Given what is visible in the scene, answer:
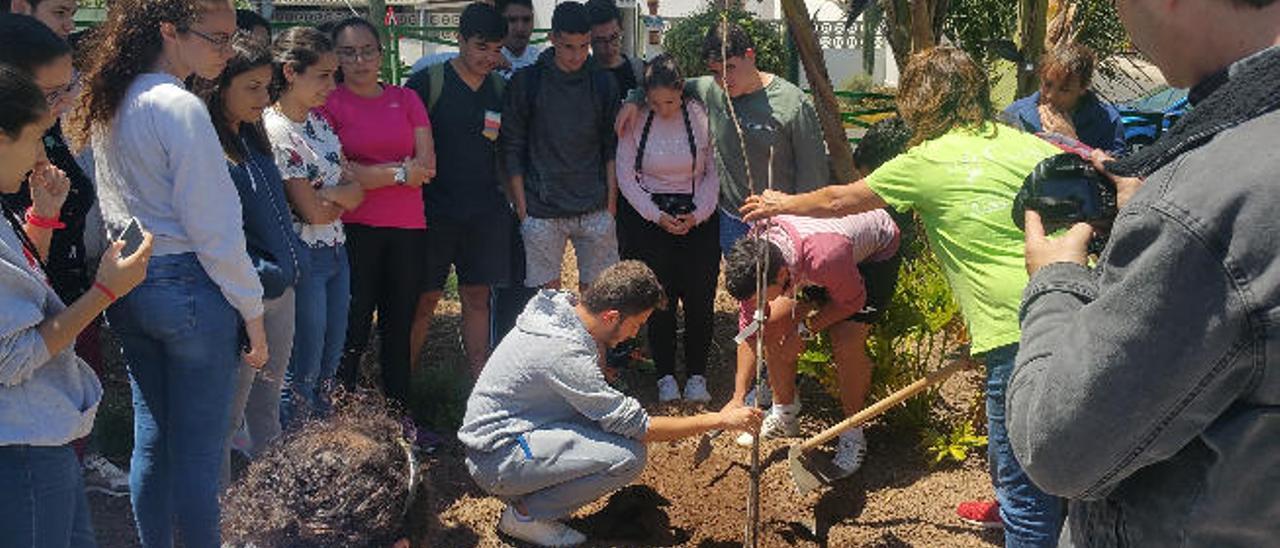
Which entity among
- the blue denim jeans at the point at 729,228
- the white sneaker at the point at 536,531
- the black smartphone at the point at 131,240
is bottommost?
the white sneaker at the point at 536,531

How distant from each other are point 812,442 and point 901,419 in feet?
2.71

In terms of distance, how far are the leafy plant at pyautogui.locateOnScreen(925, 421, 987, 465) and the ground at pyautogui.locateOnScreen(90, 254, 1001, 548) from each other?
5 cm

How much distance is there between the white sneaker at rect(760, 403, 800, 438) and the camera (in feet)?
16.3

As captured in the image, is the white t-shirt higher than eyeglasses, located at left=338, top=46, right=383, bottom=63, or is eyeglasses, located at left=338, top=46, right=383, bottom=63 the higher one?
eyeglasses, located at left=338, top=46, right=383, bottom=63

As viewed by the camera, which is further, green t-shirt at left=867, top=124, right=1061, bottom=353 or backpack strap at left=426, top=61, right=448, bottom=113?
backpack strap at left=426, top=61, right=448, bottom=113

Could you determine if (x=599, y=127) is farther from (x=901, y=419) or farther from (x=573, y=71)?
(x=901, y=419)

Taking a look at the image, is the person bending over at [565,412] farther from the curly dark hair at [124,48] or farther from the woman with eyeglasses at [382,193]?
the curly dark hair at [124,48]

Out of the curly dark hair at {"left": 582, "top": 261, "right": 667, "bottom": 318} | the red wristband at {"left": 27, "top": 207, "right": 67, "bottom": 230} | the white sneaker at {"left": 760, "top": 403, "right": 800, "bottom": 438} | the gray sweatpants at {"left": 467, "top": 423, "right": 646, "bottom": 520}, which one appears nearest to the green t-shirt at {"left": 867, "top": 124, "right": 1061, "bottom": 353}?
the curly dark hair at {"left": 582, "top": 261, "right": 667, "bottom": 318}

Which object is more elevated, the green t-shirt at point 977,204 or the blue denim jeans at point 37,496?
the green t-shirt at point 977,204

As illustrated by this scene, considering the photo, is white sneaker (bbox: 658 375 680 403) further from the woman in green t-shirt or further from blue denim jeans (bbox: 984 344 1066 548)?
blue denim jeans (bbox: 984 344 1066 548)

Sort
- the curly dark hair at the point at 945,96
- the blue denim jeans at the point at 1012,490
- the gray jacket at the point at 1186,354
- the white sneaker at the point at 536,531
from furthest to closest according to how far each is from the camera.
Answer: the white sneaker at the point at 536,531
the curly dark hair at the point at 945,96
the blue denim jeans at the point at 1012,490
the gray jacket at the point at 1186,354

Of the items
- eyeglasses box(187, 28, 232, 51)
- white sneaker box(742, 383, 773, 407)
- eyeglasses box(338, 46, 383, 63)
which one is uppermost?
eyeglasses box(187, 28, 232, 51)

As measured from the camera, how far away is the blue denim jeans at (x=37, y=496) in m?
2.35

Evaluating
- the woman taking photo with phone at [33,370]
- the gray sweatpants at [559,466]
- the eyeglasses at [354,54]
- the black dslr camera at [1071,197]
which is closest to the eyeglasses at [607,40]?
the eyeglasses at [354,54]
